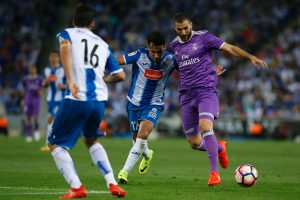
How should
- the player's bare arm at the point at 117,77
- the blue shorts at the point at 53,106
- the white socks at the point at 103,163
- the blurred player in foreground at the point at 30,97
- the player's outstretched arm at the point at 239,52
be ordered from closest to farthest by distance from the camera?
the white socks at the point at 103,163 < the player's bare arm at the point at 117,77 < the player's outstretched arm at the point at 239,52 < the blue shorts at the point at 53,106 < the blurred player in foreground at the point at 30,97

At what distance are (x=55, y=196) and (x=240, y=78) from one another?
2723cm

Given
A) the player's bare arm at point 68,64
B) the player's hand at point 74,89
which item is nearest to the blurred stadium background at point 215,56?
the player's bare arm at point 68,64

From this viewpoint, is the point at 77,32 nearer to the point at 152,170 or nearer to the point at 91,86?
the point at 91,86

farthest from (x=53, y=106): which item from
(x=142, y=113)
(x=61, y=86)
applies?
(x=142, y=113)

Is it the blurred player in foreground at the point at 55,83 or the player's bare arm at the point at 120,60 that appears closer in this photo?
the player's bare arm at the point at 120,60

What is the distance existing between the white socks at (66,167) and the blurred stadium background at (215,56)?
2218 centimetres

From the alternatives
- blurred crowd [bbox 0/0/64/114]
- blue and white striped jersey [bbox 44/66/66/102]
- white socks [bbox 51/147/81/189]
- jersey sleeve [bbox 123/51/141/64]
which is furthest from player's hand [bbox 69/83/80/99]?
blurred crowd [bbox 0/0/64/114]

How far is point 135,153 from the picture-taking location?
512 inches

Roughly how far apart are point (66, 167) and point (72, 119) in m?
0.61

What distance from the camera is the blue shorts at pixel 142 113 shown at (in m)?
13.4

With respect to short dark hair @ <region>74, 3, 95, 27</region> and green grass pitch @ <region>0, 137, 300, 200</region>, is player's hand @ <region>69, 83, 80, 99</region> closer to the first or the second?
short dark hair @ <region>74, 3, 95, 27</region>

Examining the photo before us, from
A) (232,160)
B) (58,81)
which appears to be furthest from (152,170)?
(58,81)

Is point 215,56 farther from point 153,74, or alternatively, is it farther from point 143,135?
point 143,135

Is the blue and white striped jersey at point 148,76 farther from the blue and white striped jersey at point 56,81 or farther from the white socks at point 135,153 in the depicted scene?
the blue and white striped jersey at point 56,81
